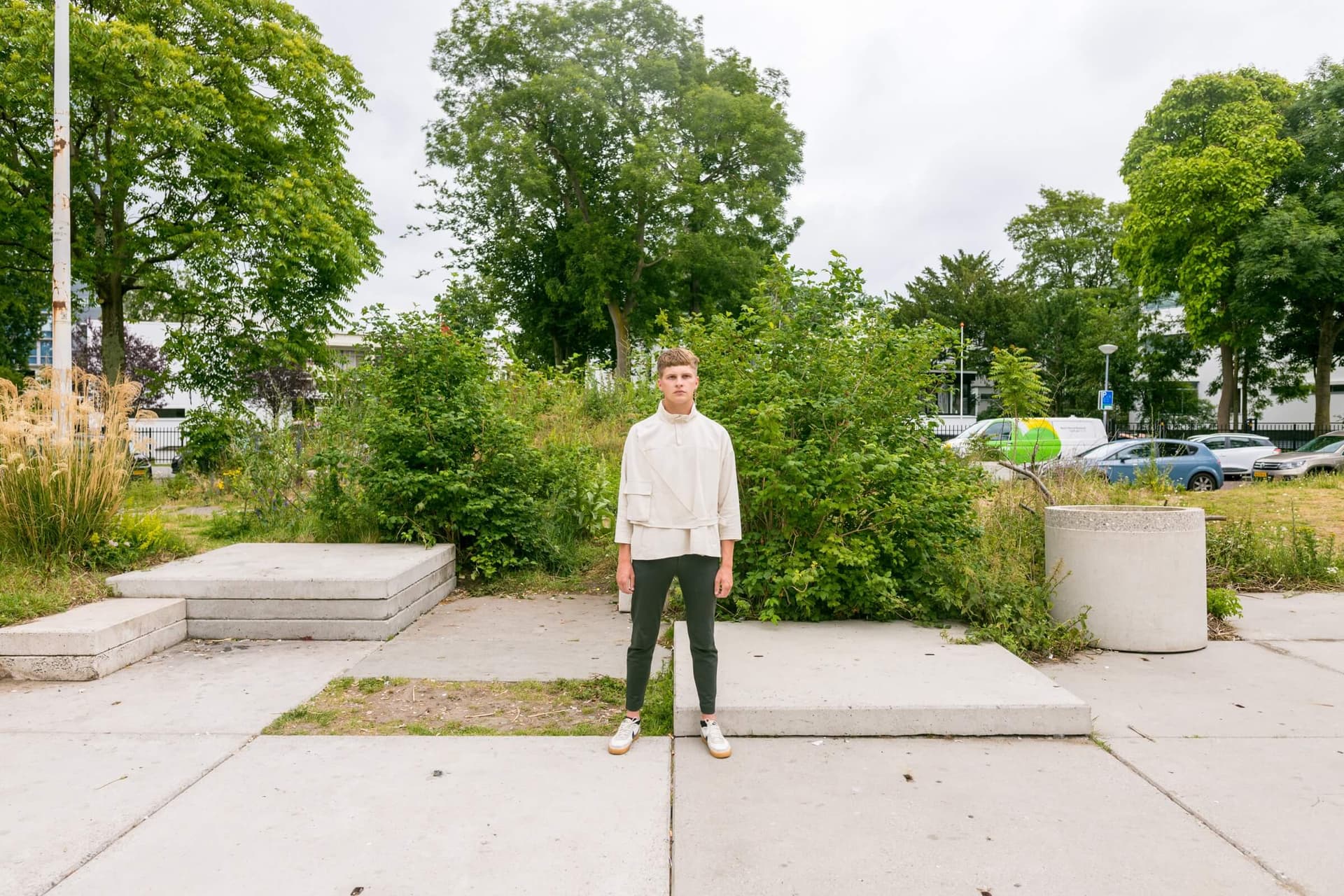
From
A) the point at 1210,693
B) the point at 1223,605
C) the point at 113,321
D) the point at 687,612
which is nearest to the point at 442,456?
the point at 687,612

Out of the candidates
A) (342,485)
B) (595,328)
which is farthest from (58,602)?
(595,328)

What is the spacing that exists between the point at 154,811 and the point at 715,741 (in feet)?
7.39

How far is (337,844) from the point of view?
9.78ft

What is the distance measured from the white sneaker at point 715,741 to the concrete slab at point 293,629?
2928 millimetres

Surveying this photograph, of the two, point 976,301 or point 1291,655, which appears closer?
point 1291,655

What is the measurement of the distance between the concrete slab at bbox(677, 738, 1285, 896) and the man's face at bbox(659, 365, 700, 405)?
5.34 ft

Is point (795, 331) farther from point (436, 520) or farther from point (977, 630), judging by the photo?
point (436, 520)

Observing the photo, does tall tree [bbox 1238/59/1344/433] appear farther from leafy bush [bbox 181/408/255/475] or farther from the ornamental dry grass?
the ornamental dry grass

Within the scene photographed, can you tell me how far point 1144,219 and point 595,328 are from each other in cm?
2106

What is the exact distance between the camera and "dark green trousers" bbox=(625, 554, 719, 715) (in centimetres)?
391

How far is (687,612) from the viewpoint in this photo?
390 centimetres

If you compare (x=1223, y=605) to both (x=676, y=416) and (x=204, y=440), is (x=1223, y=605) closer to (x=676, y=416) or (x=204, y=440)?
(x=676, y=416)

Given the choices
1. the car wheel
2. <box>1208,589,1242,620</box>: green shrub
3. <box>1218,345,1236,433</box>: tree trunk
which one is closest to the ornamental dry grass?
<box>1208,589,1242,620</box>: green shrub

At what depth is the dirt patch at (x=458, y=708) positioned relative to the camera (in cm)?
416
